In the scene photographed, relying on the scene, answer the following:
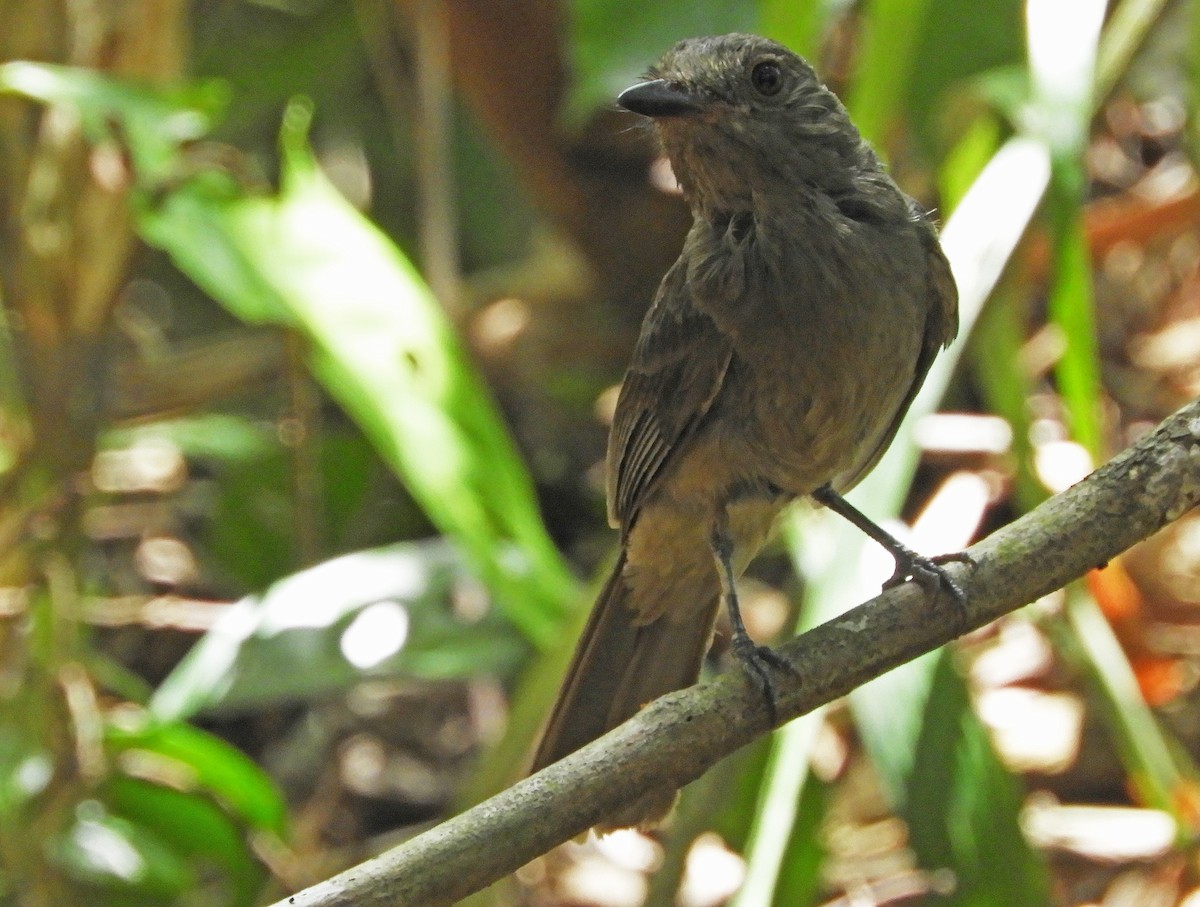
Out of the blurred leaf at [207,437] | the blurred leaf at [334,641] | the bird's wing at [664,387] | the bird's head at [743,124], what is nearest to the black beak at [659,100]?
the bird's head at [743,124]

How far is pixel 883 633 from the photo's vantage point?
2.01 metres

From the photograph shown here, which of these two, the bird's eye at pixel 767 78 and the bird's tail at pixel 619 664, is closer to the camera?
the bird's eye at pixel 767 78

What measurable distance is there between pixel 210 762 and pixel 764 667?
5.22ft

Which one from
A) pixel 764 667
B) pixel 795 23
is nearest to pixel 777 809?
pixel 764 667

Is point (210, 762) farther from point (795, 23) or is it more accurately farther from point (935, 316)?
point (795, 23)

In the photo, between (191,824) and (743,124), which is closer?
(743,124)

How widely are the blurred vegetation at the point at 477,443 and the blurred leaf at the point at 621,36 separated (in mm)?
12

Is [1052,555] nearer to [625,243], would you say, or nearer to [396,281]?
[396,281]

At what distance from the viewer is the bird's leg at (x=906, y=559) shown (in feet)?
6.86

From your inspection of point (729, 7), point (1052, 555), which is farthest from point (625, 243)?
point (1052, 555)

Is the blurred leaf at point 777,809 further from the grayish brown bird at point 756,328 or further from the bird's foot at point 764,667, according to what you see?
the bird's foot at point 764,667

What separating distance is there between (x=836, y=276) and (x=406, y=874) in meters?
1.21

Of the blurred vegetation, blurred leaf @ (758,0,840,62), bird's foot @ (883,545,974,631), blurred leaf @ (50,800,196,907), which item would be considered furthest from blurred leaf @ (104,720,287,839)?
blurred leaf @ (758,0,840,62)

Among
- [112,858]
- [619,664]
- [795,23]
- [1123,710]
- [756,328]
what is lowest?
[1123,710]
